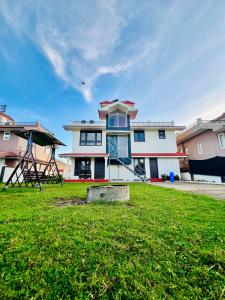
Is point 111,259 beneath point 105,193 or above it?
beneath

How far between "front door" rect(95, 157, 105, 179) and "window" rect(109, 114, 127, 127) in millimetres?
4965

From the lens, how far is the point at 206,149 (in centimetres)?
1681

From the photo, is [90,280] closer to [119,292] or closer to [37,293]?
[119,292]

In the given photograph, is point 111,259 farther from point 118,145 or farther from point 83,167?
point 118,145

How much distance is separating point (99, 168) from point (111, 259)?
1505cm

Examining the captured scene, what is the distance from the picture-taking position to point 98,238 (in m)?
2.30

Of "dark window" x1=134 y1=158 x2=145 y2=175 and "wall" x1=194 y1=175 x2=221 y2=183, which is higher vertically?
"dark window" x1=134 y1=158 x2=145 y2=175

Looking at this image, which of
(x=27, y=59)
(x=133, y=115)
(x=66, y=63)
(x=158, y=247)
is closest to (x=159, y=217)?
(x=158, y=247)

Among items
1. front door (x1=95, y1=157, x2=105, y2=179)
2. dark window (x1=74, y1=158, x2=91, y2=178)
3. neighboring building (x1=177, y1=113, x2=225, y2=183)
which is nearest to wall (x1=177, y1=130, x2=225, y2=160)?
neighboring building (x1=177, y1=113, x2=225, y2=183)

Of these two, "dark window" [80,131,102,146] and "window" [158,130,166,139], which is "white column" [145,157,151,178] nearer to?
"window" [158,130,166,139]

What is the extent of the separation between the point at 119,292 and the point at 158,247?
0.98 metres

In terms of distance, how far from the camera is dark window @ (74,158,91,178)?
53.0 ft

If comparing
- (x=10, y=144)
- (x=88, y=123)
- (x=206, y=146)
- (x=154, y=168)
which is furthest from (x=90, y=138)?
(x=206, y=146)

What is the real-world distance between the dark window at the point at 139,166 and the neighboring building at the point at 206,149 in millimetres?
5810
